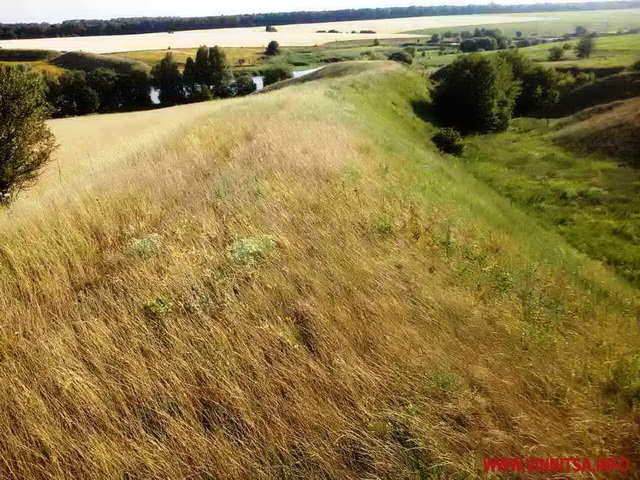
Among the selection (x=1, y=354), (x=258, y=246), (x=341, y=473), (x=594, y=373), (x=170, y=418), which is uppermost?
(x=258, y=246)

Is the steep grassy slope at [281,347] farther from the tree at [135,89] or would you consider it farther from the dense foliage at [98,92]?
the tree at [135,89]

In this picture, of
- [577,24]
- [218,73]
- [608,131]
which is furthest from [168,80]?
[577,24]

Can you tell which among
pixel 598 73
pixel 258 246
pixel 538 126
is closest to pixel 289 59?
pixel 598 73

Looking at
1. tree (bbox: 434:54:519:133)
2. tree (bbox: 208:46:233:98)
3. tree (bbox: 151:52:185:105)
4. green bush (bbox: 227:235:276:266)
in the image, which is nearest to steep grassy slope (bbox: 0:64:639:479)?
green bush (bbox: 227:235:276:266)

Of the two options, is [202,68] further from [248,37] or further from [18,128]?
[18,128]

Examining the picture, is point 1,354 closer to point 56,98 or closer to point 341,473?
point 341,473

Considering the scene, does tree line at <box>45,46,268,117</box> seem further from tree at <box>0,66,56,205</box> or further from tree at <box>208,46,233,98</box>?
tree at <box>0,66,56,205</box>
